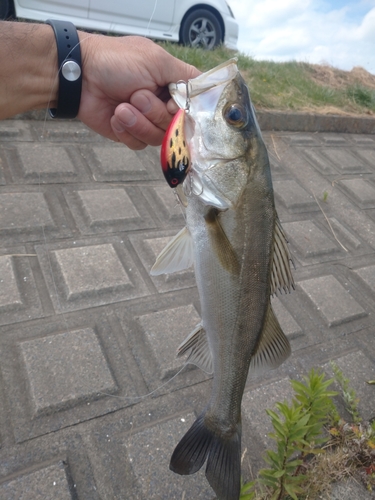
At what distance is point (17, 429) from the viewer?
7.06 ft

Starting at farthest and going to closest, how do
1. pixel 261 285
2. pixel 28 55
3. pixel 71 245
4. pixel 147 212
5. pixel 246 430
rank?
pixel 147 212 → pixel 71 245 → pixel 246 430 → pixel 28 55 → pixel 261 285

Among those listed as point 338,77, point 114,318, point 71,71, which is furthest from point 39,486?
point 338,77

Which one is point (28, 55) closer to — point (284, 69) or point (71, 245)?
point (71, 245)

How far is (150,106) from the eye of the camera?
77.4 inches

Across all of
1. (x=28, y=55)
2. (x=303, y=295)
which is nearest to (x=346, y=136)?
(x=303, y=295)

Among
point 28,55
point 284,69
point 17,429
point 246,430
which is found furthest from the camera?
point 284,69

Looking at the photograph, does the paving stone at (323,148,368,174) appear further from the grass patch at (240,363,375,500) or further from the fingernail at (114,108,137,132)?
the fingernail at (114,108,137,132)

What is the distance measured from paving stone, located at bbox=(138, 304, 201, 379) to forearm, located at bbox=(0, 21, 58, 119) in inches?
57.0

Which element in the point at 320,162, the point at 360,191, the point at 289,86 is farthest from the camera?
the point at 289,86

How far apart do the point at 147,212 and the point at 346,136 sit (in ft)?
13.6

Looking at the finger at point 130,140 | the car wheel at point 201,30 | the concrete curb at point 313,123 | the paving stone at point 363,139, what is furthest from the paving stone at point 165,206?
the car wheel at point 201,30

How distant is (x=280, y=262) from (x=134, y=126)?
36.0 inches

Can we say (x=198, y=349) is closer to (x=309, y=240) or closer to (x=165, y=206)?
(x=165, y=206)

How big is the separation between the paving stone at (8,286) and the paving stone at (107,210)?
2.11 ft
